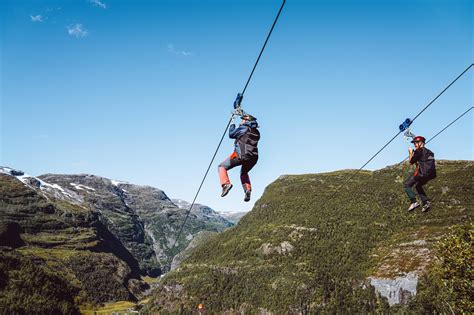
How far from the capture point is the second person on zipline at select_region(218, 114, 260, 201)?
12.1 metres

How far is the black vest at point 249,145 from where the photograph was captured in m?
12.1

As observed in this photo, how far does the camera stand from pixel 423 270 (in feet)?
588

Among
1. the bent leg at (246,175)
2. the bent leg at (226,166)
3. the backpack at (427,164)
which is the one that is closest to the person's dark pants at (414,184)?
the backpack at (427,164)

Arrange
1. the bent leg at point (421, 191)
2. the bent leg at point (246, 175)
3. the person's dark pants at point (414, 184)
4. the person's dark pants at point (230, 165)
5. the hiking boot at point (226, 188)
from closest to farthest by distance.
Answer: the hiking boot at point (226, 188) → the person's dark pants at point (230, 165) → the bent leg at point (246, 175) → the person's dark pants at point (414, 184) → the bent leg at point (421, 191)

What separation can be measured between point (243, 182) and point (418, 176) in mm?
9233

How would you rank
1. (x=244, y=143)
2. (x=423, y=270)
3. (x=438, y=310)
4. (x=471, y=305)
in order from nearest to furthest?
(x=244, y=143)
(x=471, y=305)
(x=438, y=310)
(x=423, y=270)

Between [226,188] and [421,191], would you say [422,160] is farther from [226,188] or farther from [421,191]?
[226,188]

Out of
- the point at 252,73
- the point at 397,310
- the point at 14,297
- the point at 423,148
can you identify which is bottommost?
the point at 14,297

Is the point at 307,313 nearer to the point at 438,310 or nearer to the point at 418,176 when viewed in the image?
the point at 438,310

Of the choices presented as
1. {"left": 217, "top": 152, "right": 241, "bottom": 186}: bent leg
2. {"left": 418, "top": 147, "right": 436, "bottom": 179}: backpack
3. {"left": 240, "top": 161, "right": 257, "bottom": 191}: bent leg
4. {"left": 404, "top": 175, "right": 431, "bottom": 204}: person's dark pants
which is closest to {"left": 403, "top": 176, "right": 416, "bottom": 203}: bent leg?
{"left": 404, "top": 175, "right": 431, "bottom": 204}: person's dark pants

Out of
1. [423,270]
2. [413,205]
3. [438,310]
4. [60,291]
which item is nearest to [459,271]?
[413,205]

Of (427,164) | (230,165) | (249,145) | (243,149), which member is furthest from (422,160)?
(230,165)

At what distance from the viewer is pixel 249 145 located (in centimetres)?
1219

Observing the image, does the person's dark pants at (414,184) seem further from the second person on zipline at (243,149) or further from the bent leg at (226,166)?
the bent leg at (226,166)
